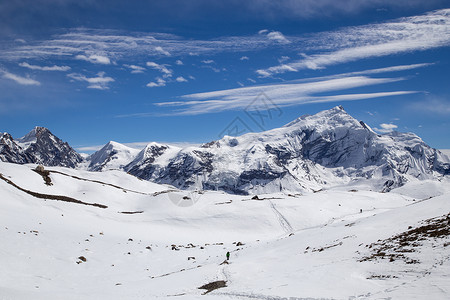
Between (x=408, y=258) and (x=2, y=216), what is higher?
(x=2, y=216)

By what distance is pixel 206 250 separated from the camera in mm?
40469

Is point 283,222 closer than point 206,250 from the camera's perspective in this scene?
No

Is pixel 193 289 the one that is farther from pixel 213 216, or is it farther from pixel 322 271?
pixel 213 216

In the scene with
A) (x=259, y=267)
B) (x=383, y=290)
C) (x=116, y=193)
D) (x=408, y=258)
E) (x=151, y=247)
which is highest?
(x=116, y=193)

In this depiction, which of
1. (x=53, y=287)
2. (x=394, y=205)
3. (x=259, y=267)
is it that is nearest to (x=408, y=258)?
(x=259, y=267)

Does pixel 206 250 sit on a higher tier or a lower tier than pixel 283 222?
lower

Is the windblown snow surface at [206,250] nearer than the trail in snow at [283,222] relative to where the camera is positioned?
Yes

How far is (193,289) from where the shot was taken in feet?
70.9

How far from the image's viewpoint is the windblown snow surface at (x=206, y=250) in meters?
17.1

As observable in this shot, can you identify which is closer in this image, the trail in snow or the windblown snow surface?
the windblown snow surface

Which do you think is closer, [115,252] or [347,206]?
[115,252]

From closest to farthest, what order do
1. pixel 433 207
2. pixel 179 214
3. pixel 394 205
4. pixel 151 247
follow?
1. pixel 433 207
2. pixel 151 247
3. pixel 179 214
4. pixel 394 205

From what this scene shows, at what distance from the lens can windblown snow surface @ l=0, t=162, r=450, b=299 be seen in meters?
17.1

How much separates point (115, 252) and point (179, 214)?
2504cm
